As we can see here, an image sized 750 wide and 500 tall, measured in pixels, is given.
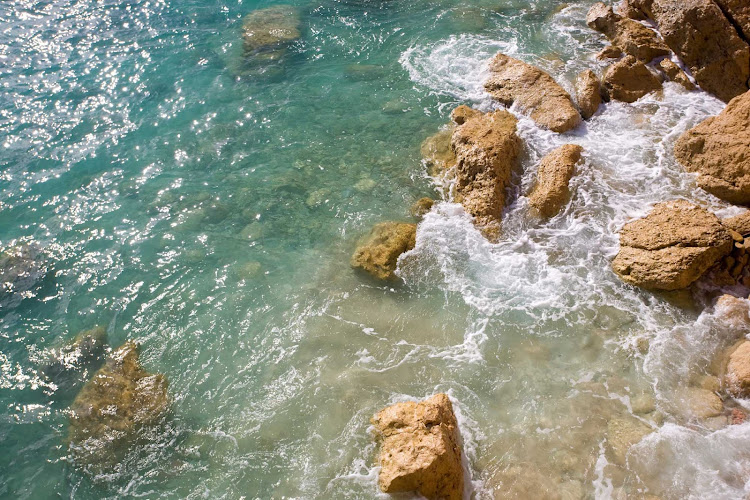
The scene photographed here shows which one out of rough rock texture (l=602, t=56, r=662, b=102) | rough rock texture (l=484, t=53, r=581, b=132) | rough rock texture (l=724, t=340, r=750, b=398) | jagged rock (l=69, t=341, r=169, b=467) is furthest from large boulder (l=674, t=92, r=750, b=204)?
jagged rock (l=69, t=341, r=169, b=467)

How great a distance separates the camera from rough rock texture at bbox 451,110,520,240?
33.8 feet

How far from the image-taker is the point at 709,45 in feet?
40.6

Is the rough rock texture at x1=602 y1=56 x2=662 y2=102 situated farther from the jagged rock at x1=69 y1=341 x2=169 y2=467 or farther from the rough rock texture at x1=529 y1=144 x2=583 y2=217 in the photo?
the jagged rock at x1=69 y1=341 x2=169 y2=467

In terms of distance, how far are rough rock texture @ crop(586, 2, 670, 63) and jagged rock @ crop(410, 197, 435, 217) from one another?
Answer: 8.05 metres

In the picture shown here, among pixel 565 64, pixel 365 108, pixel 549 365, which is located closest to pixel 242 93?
pixel 365 108

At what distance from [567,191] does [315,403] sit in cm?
699

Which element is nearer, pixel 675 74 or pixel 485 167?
pixel 485 167

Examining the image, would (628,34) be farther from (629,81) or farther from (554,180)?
(554,180)

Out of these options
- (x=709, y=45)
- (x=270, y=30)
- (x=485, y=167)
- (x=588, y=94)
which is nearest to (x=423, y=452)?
(x=485, y=167)

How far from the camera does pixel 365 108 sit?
1410cm

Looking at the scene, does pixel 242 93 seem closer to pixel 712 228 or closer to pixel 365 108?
pixel 365 108

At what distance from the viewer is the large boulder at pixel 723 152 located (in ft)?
32.2

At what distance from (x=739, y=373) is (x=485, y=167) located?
19.2ft

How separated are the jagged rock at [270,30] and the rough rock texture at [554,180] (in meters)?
10.4
